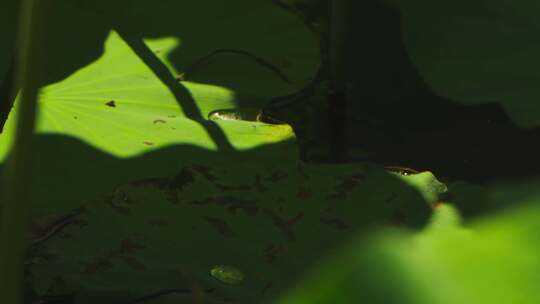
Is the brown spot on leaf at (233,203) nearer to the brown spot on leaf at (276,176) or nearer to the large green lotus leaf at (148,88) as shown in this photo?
the brown spot on leaf at (276,176)

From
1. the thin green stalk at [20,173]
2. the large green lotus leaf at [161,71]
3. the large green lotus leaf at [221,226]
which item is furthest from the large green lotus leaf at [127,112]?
the thin green stalk at [20,173]

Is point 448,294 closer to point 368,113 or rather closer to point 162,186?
point 162,186

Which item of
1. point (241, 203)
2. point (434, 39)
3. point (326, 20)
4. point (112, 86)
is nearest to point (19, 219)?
point (241, 203)

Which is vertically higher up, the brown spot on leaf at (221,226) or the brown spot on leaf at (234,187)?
the brown spot on leaf at (234,187)

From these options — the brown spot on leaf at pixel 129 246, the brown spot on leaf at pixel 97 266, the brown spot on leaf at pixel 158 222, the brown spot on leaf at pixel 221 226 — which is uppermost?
the brown spot on leaf at pixel 221 226

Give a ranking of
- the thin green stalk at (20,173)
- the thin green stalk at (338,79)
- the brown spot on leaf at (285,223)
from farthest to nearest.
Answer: the thin green stalk at (338,79) < the brown spot on leaf at (285,223) < the thin green stalk at (20,173)

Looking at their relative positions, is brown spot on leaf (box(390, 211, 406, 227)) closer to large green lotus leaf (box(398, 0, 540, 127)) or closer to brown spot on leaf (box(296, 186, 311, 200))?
brown spot on leaf (box(296, 186, 311, 200))
